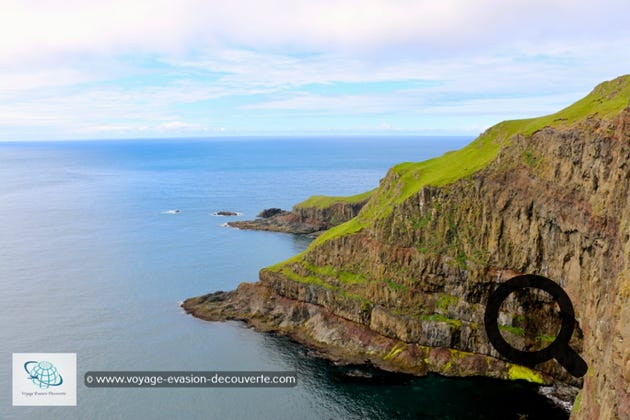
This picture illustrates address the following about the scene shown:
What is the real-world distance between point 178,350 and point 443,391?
4298cm

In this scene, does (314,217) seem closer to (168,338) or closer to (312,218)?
(312,218)

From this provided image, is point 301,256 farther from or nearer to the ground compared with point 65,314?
farther from the ground

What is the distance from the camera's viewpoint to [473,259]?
79250mm

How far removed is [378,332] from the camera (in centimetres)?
8306

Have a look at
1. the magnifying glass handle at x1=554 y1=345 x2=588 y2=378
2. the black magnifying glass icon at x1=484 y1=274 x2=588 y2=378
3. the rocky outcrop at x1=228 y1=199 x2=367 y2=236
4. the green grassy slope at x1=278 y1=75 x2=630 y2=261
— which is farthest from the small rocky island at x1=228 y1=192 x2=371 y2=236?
the magnifying glass handle at x1=554 y1=345 x2=588 y2=378

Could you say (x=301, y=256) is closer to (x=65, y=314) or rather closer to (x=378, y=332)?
(x=378, y=332)

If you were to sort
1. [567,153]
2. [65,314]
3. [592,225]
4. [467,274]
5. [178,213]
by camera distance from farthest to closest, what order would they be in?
[178,213] < [65,314] < [467,274] < [567,153] < [592,225]

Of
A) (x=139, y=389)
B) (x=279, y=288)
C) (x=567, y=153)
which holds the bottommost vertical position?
(x=139, y=389)

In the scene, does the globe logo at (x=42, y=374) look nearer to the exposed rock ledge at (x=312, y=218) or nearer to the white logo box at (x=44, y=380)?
the white logo box at (x=44, y=380)

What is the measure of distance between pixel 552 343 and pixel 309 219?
107m

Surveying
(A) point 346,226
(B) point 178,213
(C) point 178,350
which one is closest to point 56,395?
(C) point 178,350

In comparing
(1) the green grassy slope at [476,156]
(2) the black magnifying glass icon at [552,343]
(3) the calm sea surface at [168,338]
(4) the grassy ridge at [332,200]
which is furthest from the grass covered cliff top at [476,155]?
(4) the grassy ridge at [332,200]

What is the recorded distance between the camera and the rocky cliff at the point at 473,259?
62781 mm

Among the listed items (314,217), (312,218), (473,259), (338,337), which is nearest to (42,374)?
(338,337)
